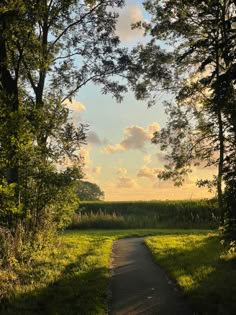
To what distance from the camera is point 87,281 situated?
12352 millimetres

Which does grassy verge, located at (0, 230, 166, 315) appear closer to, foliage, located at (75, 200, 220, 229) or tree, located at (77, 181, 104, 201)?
foliage, located at (75, 200, 220, 229)

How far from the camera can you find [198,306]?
9.73 meters

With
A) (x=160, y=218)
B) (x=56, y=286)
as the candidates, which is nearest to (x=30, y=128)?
(x=56, y=286)

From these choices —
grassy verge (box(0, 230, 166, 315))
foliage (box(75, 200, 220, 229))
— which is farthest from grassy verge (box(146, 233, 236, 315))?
foliage (box(75, 200, 220, 229))

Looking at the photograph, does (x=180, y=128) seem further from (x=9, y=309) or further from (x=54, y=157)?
(x=9, y=309)

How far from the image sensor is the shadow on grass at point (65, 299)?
9633 millimetres

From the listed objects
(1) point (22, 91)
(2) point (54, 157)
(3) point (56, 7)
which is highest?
(3) point (56, 7)

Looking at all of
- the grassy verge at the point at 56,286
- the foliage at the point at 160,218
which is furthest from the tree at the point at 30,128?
the foliage at the point at 160,218

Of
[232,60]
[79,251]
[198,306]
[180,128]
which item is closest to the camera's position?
[198,306]

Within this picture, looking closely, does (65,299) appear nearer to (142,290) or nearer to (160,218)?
(142,290)

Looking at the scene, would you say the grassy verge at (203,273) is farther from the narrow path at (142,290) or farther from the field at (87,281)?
the narrow path at (142,290)

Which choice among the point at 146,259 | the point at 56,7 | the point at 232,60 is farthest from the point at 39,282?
the point at 56,7

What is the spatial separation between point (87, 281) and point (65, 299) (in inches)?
72.9

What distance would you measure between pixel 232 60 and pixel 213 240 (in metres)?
11.6
